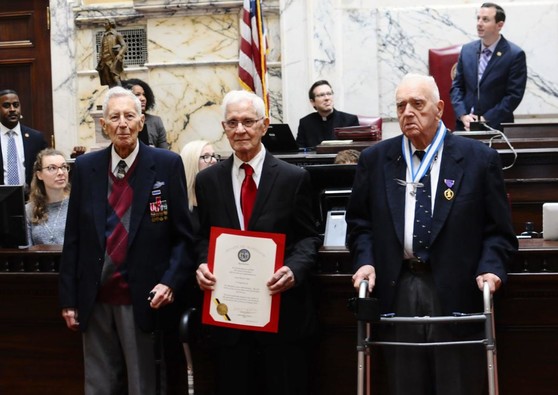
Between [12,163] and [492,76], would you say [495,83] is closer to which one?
[492,76]

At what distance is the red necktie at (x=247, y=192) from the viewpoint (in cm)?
413

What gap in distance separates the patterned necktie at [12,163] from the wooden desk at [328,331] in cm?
360

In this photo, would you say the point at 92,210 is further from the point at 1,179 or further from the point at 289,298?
the point at 1,179

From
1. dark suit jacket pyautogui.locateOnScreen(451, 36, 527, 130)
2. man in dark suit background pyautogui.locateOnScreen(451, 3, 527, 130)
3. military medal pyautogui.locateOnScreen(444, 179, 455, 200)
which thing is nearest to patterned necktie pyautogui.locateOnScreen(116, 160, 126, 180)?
military medal pyautogui.locateOnScreen(444, 179, 455, 200)

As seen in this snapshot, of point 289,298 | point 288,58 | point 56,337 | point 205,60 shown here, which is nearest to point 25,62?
point 205,60

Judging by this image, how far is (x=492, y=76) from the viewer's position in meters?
8.75

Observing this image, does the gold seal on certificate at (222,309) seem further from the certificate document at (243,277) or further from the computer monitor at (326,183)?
the computer monitor at (326,183)

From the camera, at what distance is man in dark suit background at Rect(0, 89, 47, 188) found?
8250mm

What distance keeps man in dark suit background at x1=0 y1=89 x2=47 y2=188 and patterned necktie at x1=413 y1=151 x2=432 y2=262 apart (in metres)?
5.04

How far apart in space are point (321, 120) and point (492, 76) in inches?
63.8

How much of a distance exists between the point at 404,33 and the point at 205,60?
203 centimetres

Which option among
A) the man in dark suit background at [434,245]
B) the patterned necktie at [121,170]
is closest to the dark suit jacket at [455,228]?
the man in dark suit background at [434,245]

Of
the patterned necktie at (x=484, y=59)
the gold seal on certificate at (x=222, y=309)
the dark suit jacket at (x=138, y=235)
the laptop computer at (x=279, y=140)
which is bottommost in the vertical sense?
the gold seal on certificate at (x=222, y=309)

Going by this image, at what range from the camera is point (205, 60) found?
10438 millimetres
